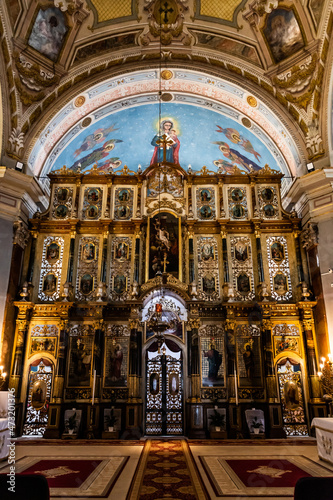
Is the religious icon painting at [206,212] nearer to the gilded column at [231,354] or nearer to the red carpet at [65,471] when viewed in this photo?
the gilded column at [231,354]

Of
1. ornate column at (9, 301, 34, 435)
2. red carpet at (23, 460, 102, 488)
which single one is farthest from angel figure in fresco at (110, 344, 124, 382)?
red carpet at (23, 460, 102, 488)

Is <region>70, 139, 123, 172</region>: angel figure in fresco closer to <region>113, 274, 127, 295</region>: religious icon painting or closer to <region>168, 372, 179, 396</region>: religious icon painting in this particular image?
<region>113, 274, 127, 295</region>: religious icon painting

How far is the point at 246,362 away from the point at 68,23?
1340cm

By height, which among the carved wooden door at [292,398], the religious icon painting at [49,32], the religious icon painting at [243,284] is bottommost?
the carved wooden door at [292,398]

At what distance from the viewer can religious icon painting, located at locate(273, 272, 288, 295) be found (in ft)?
46.9

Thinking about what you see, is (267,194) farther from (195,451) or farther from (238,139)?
(195,451)

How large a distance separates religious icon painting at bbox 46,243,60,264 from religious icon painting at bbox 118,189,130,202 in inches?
126

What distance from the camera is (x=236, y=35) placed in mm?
14203

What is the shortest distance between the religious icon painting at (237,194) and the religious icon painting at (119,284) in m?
5.46

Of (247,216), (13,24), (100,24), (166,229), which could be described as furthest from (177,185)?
(13,24)

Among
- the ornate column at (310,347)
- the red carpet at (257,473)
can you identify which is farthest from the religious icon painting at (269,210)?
the red carpet at (257,473)

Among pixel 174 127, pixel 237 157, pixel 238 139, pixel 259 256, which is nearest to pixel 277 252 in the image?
pixel 259 256

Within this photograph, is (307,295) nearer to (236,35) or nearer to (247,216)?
(247,216)

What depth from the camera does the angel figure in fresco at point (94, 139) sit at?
16.7 meters
